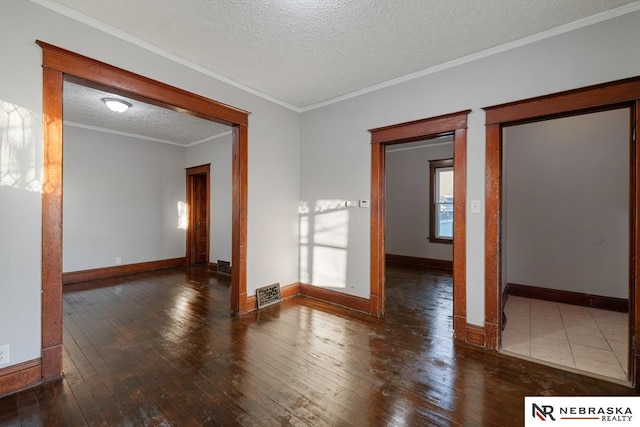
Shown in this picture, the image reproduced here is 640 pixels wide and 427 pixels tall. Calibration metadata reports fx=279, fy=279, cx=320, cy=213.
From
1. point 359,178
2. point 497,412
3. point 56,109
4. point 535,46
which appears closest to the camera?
point 497,412

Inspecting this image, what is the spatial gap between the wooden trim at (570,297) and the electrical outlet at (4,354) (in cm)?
585

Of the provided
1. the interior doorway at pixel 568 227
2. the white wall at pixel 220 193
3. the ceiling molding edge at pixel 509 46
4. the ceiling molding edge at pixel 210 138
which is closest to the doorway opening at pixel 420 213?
the interior doorway at pixel 568 227

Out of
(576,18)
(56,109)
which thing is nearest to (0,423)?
(56,109)

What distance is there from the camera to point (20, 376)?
201 centimetres

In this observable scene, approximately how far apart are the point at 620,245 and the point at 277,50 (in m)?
5.02

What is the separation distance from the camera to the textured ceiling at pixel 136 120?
13.0ft

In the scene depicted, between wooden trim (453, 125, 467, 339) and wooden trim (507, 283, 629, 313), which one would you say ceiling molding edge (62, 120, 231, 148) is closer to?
wooden trim (453, 125, 467, 339)

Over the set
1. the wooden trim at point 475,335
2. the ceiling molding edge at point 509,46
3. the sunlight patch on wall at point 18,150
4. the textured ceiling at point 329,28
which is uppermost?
the textured ceiling at point 329,28

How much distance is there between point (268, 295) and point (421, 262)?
422 cm

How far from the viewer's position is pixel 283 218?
13.7ft

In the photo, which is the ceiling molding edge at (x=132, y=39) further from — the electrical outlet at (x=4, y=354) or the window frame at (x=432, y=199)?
the window frame at (x=432, y=199)

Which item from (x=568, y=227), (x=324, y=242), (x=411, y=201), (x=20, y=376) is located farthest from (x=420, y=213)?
(x=20, y=376)

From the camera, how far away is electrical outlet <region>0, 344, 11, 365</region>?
195cm

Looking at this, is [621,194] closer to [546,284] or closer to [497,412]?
[546,284]
